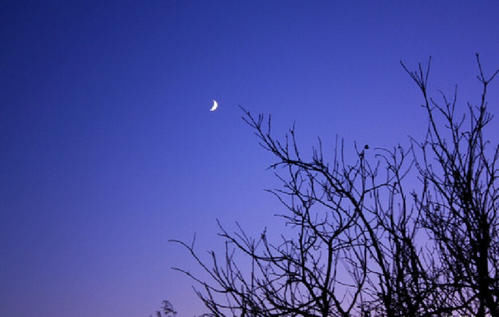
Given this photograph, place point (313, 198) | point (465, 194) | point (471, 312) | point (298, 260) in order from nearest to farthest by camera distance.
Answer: point (471, 312) < point (465, 194) < point (298, 260) < point (313, 198)

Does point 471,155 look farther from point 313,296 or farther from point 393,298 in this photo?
point 313,296

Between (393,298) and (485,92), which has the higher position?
(485,92)

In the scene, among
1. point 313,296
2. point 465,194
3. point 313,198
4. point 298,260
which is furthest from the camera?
point 313,198

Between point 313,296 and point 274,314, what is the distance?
32 cm

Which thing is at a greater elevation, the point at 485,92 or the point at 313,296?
the point at 485,92

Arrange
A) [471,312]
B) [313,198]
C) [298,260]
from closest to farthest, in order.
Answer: [471,312]
[298,260]
[313,198]

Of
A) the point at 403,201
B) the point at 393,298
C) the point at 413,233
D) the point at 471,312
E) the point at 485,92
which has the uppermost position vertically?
the point at 485,92

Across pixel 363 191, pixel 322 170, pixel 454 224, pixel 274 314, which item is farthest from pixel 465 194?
pixel 274 314

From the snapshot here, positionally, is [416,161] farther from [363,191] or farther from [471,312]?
[471,312]

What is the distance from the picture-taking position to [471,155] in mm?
3650

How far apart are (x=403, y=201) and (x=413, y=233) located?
0.91 feet

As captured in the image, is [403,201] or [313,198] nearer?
[403,201]

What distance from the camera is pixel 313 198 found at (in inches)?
159

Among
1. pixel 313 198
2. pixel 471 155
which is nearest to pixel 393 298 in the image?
pixel 313 198
